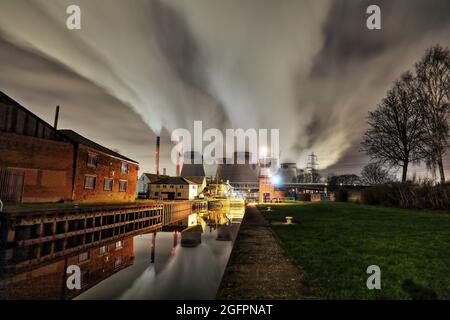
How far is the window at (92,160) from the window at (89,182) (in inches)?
59.1

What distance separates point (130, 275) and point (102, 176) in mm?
24993

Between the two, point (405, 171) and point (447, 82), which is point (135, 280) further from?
point (405, 171)

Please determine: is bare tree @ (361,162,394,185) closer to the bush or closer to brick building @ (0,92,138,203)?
the bush

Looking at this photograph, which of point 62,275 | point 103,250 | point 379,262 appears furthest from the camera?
point 103,250

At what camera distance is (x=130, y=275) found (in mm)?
11914

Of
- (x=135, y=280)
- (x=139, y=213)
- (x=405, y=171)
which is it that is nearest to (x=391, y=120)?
(x=405, y=171)

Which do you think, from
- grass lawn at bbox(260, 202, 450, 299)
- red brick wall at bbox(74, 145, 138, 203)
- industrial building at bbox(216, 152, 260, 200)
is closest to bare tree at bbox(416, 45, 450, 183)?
grass lawn at bbox(260, 202, 450, 299)

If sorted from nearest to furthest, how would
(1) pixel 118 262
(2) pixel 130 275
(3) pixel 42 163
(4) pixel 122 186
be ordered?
1. (2) pixel 130 275
2. (1) pixel 118 262
3. (3) pixel 42 163
4. (4) pixel 122 186

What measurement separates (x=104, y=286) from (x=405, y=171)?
3876 cm

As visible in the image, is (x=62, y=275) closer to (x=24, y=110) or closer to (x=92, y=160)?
(x=24, y=110)

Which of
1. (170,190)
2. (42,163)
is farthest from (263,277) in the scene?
(170,190)

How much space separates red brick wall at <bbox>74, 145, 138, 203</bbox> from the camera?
2923 centimetres
